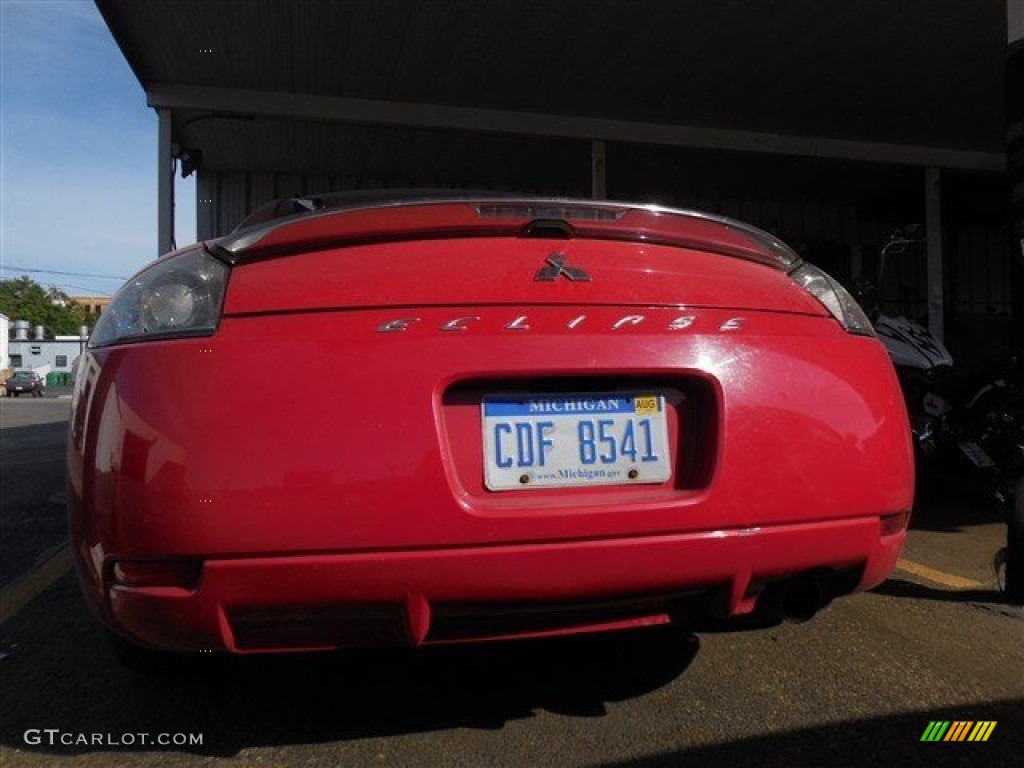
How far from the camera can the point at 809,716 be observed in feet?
6.70

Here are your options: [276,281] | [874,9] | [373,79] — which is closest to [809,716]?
[276,281]

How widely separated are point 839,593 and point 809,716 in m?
0.42

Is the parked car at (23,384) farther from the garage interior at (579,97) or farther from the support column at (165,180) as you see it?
the support column at (165,180)

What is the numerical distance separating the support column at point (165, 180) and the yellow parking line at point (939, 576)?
7.19 metres

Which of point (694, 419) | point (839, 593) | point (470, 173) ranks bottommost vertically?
point (839, 593)

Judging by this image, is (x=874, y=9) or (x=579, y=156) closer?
(x=874, y=9)

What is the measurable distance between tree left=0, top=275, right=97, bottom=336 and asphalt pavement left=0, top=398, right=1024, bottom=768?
84.9m

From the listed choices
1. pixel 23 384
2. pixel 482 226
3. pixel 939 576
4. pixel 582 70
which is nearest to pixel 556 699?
pixel 482 226

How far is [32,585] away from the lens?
3213mm

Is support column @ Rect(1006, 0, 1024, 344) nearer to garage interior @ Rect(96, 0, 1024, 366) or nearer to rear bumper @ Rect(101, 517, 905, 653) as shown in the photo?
garage interior @ Rect(96, 0, 1024, 366)

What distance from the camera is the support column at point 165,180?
7973 millimetres

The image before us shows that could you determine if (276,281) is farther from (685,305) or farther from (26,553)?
(26,553)

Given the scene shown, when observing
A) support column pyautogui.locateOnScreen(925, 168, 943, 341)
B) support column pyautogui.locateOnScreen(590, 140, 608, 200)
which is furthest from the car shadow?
support column pyautogui.locateOnScreen(925, 168, 943, 341)

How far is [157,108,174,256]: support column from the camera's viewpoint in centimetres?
797
